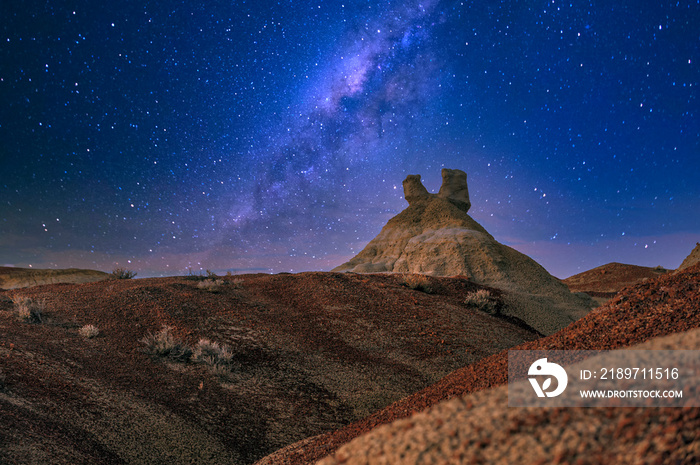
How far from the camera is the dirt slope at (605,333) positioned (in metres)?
3.96

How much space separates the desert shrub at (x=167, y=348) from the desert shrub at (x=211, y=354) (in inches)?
8.3

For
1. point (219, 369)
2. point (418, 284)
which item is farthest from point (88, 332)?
point (418, 284)

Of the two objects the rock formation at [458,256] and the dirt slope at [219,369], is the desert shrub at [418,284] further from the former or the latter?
the rock formation at [458,256]

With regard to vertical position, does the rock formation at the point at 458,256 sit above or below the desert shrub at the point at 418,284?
above

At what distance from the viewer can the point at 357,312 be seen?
479 inches

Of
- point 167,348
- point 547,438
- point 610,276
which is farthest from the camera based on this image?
point 610,276

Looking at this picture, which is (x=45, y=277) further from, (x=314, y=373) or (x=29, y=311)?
(x=314, y=373)

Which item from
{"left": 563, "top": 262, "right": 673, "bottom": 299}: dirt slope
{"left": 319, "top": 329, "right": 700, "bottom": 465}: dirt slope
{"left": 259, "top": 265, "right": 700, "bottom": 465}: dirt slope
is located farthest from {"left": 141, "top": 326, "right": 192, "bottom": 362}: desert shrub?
{"left": 563, "top": 262, "right": 673, "bottom": 299}: dirt slope

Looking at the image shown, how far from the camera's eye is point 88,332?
8.42 metres

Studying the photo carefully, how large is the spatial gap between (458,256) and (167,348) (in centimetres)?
1852

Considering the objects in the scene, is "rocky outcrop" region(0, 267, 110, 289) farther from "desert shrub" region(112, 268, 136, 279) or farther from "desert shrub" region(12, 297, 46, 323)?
"desert shrub" region(12, 297, 46, 323)

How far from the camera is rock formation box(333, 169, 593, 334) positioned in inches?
716

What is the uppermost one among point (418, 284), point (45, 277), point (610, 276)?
Answer: point (610, 276)

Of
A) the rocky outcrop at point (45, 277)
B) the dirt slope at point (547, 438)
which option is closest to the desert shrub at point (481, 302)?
the dirt slope at point (547, 438)
